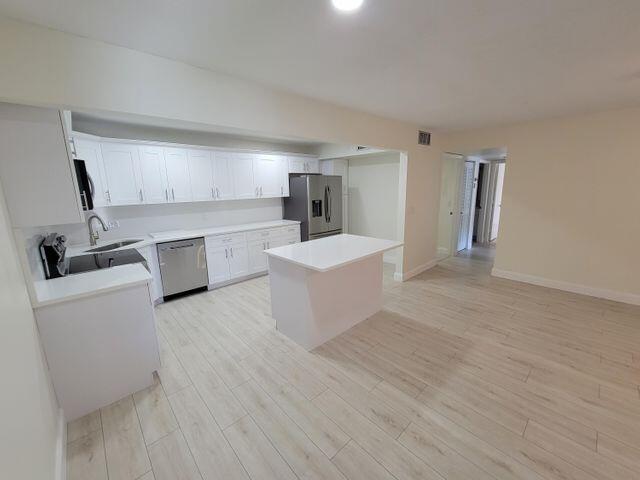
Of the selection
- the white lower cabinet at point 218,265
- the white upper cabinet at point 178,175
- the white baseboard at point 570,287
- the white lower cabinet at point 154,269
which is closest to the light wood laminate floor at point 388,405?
the white baseboard at point 570,287

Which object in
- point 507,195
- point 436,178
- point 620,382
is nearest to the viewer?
point 620,382

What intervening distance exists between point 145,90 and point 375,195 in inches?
171

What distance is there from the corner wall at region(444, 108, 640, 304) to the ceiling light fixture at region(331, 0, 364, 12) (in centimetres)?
399

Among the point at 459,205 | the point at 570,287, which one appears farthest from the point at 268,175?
the point at 570,287

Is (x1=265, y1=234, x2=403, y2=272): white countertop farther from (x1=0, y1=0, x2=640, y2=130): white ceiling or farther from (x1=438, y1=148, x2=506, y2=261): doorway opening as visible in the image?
(x1=438, y1=148, x2=506, y2=261): doorway opening

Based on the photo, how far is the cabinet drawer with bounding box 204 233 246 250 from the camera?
4.02 metres

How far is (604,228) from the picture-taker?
3510mm

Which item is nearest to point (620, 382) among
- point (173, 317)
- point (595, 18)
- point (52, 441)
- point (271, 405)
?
point (595, 18)

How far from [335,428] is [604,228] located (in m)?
4.38

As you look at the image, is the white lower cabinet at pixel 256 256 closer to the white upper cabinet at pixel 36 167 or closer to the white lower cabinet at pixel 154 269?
the white lower cabinet at pixel 154 269

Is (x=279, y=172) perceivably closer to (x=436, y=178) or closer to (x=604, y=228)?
(x=436, y=178)

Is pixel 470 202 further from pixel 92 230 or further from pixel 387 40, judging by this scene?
pixel 92 230

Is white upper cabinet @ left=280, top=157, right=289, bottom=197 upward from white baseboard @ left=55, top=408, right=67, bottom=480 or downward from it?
upward

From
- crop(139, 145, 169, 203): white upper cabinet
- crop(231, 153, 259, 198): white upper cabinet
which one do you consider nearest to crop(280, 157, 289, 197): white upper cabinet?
crop(231, 153, 259, 198): white upper cabinet
